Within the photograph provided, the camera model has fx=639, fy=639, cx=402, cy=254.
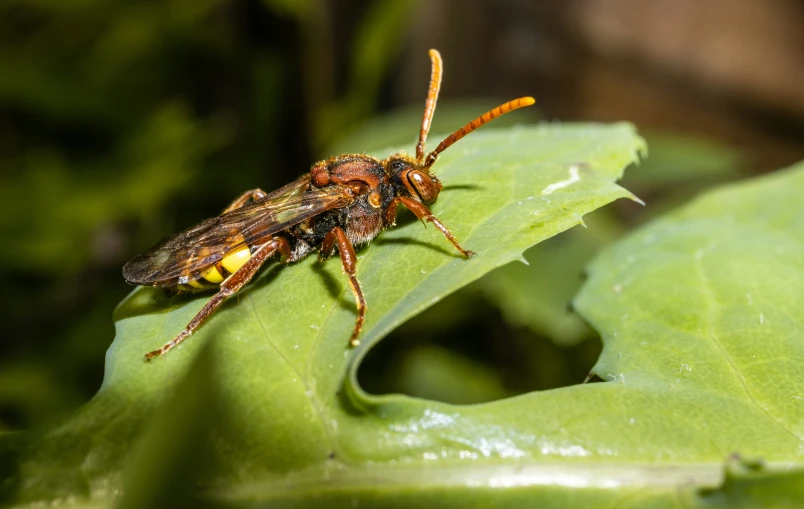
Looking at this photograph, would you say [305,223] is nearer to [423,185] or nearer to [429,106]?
[423,185]

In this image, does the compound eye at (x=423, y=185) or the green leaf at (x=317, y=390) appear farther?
the compound eye at (x=423, y=185)

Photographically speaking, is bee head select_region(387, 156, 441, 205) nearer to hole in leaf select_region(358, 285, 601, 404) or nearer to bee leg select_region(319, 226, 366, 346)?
bee leg select_region(319, 226, 366, 346)

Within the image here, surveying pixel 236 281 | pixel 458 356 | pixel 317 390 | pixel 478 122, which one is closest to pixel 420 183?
pixel 478 122

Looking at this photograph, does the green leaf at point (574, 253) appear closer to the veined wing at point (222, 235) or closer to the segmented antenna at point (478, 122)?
the segmented antenna at point (478, 122)

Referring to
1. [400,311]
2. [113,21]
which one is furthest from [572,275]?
[113,21]

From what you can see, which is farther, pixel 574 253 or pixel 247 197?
pixel 574 253

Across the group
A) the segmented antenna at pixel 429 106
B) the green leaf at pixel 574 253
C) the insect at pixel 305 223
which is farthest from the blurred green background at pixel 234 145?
the insect at pixel 305 223

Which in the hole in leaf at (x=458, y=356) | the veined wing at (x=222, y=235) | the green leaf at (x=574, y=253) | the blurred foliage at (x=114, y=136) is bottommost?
the hole in leaf at (x=458, y=356)
